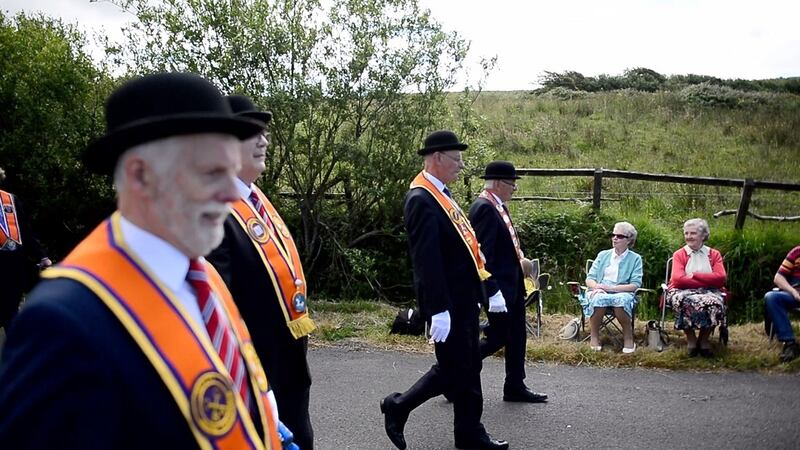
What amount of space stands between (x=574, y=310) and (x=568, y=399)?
358 centimetres

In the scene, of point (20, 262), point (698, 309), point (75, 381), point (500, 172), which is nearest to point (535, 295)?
point (698, 309)

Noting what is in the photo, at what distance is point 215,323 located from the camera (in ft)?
5.74

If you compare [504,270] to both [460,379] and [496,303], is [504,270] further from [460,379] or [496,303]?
[460,379]

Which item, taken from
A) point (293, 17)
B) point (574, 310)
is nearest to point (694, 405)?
point (574, 310)

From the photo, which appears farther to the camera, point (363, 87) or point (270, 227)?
point (363, 87)

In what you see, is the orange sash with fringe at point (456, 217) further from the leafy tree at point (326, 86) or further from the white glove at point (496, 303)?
the leafy tree at point (326, 86)

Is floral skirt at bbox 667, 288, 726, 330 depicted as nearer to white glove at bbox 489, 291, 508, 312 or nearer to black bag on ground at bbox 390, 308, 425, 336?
black bag on ground at bbox 390, 308, 425, 336

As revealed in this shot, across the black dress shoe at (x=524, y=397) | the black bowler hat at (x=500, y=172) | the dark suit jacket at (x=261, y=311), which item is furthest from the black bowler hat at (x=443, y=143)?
the black dress shoe at (x=524, y=397)

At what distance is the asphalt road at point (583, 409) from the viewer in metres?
5.30

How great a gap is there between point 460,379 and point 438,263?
787mm

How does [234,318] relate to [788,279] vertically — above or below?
above

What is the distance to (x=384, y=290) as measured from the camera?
1006cm

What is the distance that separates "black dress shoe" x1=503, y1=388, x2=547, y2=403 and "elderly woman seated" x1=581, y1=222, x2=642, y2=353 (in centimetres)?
179

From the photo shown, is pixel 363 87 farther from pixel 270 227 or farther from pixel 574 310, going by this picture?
pixel 270 227
